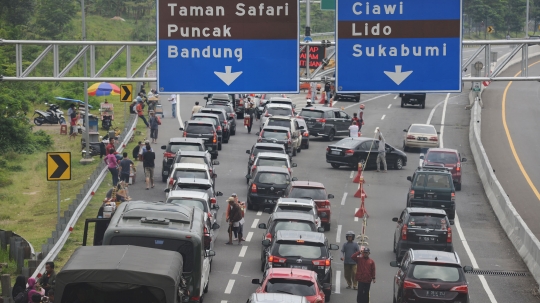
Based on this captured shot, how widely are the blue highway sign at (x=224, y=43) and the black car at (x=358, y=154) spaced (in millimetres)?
22930

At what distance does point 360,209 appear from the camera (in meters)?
33.0

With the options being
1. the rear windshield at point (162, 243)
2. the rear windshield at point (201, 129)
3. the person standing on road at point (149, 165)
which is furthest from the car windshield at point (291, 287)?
the rear windshield at point (201, 129)

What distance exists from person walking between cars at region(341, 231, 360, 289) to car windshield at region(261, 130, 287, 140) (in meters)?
18.7

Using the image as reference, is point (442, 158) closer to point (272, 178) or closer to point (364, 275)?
point (272, 178)

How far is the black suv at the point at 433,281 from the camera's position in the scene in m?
20.4

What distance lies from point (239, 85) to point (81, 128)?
31006 mm

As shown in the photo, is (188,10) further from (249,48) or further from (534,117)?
(534,117)

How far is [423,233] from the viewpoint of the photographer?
2659 cm

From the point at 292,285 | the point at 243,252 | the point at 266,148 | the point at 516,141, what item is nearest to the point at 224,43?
the point at 292,285

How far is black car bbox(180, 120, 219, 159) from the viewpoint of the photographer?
41312mm

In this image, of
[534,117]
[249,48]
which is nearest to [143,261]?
[249,48]

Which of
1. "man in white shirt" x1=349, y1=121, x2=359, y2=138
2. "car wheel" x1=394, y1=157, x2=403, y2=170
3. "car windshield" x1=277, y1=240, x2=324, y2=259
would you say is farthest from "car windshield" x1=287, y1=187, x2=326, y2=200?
"man in white shirt" x1=349, y1=121, x2=359, y2=138

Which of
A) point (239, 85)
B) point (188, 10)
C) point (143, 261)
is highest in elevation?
point (188, 10)

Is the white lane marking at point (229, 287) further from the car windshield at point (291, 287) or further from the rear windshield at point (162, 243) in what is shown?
the rear windshield at point (162, 243)
